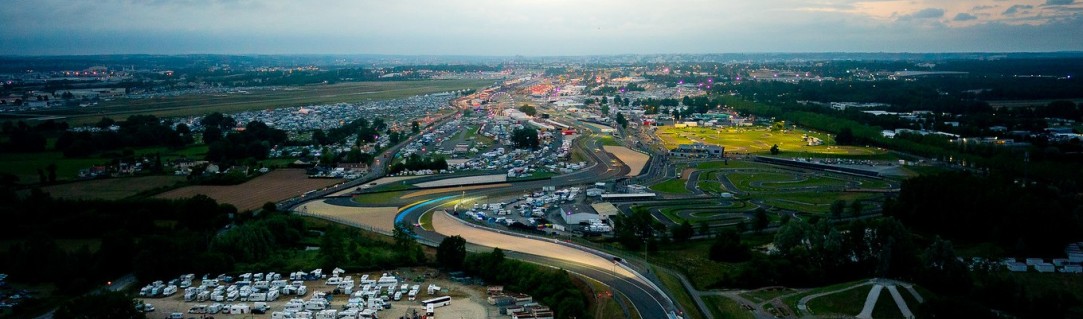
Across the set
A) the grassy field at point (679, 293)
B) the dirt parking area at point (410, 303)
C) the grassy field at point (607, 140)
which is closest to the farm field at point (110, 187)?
the dirt parking area at point (410, 303)

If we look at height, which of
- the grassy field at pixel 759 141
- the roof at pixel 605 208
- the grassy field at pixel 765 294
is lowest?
the grassy field at pixel 759 141

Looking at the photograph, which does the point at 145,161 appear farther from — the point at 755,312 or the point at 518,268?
the point at 755,312

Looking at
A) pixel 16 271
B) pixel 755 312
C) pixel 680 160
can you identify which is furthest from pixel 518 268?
pixel 680 160

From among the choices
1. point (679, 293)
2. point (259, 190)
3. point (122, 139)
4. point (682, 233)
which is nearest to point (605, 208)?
point (682, 233)

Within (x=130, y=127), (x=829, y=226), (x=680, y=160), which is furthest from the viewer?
(x=130, y=127)

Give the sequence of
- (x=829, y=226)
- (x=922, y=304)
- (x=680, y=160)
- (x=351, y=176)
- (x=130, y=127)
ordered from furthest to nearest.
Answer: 1. (x=130, y=127)
2. (x=680, y=160)
3. (x=351, y=176)
4. (x=829, y=226)
5. (x=922, y=304)

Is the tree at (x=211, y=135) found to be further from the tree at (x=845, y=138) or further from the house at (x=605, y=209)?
the tree at (x=845, y=138)

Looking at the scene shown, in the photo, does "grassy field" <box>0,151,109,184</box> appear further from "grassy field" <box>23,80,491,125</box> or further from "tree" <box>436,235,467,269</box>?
"tree" <box>436,235,467,269</box>
